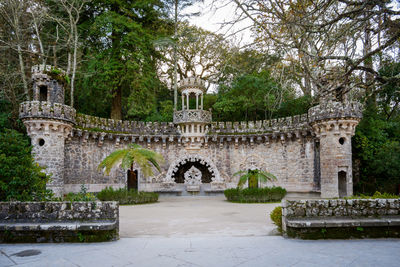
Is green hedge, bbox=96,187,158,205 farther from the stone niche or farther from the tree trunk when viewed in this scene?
the tree trunk

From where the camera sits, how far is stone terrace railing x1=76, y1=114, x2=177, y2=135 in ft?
59.1

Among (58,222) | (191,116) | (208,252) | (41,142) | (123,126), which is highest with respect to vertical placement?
(191,116)

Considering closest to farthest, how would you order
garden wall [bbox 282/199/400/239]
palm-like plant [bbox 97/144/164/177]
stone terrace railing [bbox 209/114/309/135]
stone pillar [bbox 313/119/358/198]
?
garden wall [bbox 282/199/400/239] < palm-like plant [bbox 97/144/164/177] < stone pillar [bbox 313/119/358/198] < stone terrace railing [bbox 209/114/309/135]

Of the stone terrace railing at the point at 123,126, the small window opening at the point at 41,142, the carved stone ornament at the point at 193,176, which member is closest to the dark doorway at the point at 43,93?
the stone terrace railing at the point at 123,126

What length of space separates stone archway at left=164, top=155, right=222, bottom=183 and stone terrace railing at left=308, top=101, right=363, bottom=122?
7825 millimetres

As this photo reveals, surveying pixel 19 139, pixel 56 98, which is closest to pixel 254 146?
pixel 56 98

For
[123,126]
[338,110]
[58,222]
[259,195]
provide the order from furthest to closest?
[123,126]
[338,110]
[259,195]
[58,222]

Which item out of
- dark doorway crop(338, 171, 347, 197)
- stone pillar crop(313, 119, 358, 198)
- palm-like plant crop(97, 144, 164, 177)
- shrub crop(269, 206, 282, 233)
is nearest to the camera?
shrub crop(269, 206, 282, 233)

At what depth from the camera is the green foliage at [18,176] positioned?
7309mm

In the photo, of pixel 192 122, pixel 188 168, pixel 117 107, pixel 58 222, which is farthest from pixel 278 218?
pixel 117 107

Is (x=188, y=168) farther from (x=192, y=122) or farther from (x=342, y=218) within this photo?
(x=342, y=218)

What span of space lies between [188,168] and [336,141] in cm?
1080

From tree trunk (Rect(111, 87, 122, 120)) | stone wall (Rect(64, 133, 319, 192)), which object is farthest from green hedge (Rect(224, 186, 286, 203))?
tree trunk (Rect(111, 87, 122, 120))

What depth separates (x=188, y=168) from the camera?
2236cm
